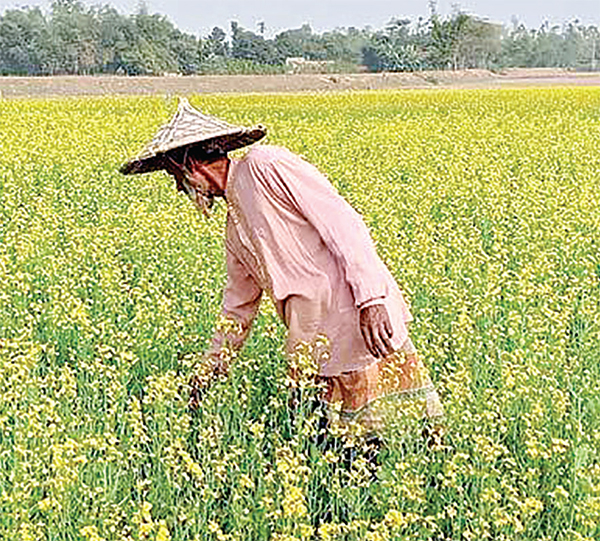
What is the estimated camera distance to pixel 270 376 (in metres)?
5.08

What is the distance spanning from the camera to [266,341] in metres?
5.48

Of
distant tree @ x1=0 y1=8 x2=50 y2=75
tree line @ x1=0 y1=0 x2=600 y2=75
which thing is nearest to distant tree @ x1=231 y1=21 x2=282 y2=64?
tree line @ x1=0 y1=0 x2=600 y2=75

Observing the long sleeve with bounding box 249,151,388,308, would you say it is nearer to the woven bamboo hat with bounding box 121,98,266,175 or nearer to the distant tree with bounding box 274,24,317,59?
the woven bamboo hat with bounding box 121,98,266,175

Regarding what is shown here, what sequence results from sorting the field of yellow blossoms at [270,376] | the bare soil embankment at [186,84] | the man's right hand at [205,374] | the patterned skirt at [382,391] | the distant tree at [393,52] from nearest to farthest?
the field of yellow blossoms at [270,376]
the patterned skirt at [382,391]
the man's right hand at [205,374]
the bare soil embankment at [186,84]
the distant tree at [393,52]

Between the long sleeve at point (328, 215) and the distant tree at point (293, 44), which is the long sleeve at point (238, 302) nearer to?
the long sleeve at point (328, 215)

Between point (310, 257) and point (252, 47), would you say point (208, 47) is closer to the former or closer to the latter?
point (252, 47)

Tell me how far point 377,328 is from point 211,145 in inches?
35.8

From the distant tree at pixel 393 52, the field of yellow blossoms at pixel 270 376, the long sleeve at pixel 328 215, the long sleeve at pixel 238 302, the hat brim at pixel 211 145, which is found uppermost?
the hat brim at pixel 211 145

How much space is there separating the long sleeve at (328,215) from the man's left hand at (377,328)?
5 cm

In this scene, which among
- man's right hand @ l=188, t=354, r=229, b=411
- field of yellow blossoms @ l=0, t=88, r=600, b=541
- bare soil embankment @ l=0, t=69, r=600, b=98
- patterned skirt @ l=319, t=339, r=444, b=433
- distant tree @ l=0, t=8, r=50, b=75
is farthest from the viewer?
distant tree @ l=0, t=8, r=50, b=75

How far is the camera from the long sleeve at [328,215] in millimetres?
4086

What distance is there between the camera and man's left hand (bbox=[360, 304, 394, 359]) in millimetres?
4051

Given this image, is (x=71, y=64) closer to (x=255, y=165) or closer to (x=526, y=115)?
(x=526, y=115)

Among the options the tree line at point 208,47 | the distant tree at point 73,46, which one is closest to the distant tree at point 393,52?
the tree line at point 208,47
